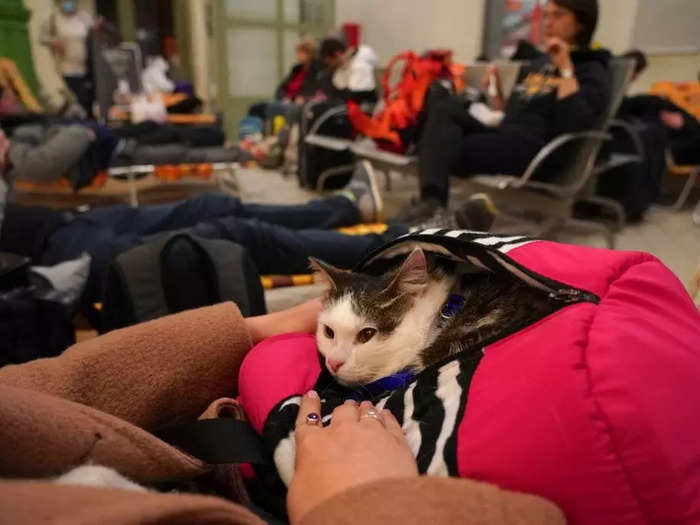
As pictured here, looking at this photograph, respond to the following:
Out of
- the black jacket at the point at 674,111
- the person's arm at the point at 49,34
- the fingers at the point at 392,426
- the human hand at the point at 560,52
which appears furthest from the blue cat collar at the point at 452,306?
the person's arm at the point at 49,34

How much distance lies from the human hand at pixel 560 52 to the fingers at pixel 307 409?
238 centimetres

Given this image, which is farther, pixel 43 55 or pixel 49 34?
pixel 43 55

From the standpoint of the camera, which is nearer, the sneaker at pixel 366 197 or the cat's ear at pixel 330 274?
the cat's ear at pixel 330 274

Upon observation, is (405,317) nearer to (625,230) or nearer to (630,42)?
(625,230)

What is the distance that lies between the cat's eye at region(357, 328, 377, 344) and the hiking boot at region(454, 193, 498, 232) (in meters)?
1.04

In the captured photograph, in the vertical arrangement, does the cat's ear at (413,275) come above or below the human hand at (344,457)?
above

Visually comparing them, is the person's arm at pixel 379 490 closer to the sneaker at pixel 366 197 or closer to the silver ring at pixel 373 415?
the silver ring at pixel 373 415

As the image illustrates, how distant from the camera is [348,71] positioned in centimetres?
445

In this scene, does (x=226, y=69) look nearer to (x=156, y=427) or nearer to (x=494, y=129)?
(x=494, y=129)

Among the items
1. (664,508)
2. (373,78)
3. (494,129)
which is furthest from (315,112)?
(664,508)

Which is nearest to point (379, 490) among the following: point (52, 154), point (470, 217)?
point (470, 217)

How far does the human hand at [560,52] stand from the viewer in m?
2.52

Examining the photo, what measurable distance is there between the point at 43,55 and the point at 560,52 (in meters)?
6.64

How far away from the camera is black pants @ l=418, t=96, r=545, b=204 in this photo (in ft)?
8.27
